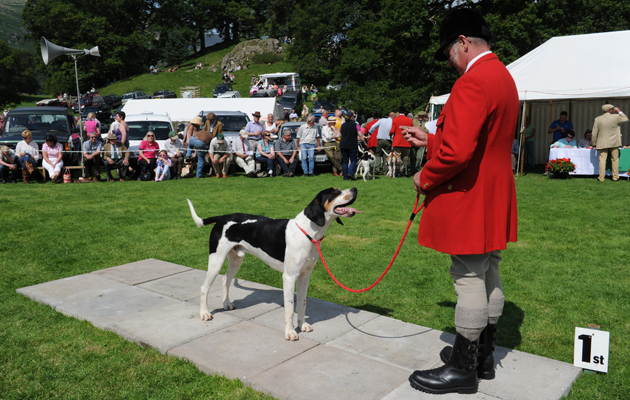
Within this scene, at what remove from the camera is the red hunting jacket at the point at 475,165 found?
282cm

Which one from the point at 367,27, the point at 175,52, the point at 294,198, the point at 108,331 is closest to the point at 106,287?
the point at 108,331

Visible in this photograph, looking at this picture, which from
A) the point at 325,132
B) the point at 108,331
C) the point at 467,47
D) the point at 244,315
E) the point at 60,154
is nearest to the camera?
the point at 467,47

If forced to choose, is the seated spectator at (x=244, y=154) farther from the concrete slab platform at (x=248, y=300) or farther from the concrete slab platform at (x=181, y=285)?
the concrete slab platform at (x=248, y=300)

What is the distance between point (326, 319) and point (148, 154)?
37.6 feet

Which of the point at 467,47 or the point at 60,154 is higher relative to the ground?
the point at 467,47

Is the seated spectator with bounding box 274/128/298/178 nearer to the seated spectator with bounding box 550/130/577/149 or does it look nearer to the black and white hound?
the seated spectator with bounding box 550/130/577/149

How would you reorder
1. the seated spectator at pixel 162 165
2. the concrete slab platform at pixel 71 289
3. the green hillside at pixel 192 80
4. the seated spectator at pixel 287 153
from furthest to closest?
1. the green hillside at pixel 192 80
2. the seated spectator at pixel 287 153
3. the seated spectator at pixel 162 165
4. the concrete slab platform at pixel 71 289

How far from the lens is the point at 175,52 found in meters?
74.2

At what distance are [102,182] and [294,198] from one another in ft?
21.5

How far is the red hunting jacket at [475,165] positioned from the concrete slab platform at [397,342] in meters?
1.06

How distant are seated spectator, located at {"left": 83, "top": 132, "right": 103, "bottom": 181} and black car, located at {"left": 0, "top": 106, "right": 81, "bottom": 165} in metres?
0.57

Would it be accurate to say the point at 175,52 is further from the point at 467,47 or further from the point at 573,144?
the point at 467,47

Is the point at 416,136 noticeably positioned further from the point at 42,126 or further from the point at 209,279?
the point at 42,126

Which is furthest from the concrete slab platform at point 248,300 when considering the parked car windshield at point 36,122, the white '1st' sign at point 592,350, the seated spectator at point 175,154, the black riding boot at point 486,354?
the parked car windshield at point 36,122
